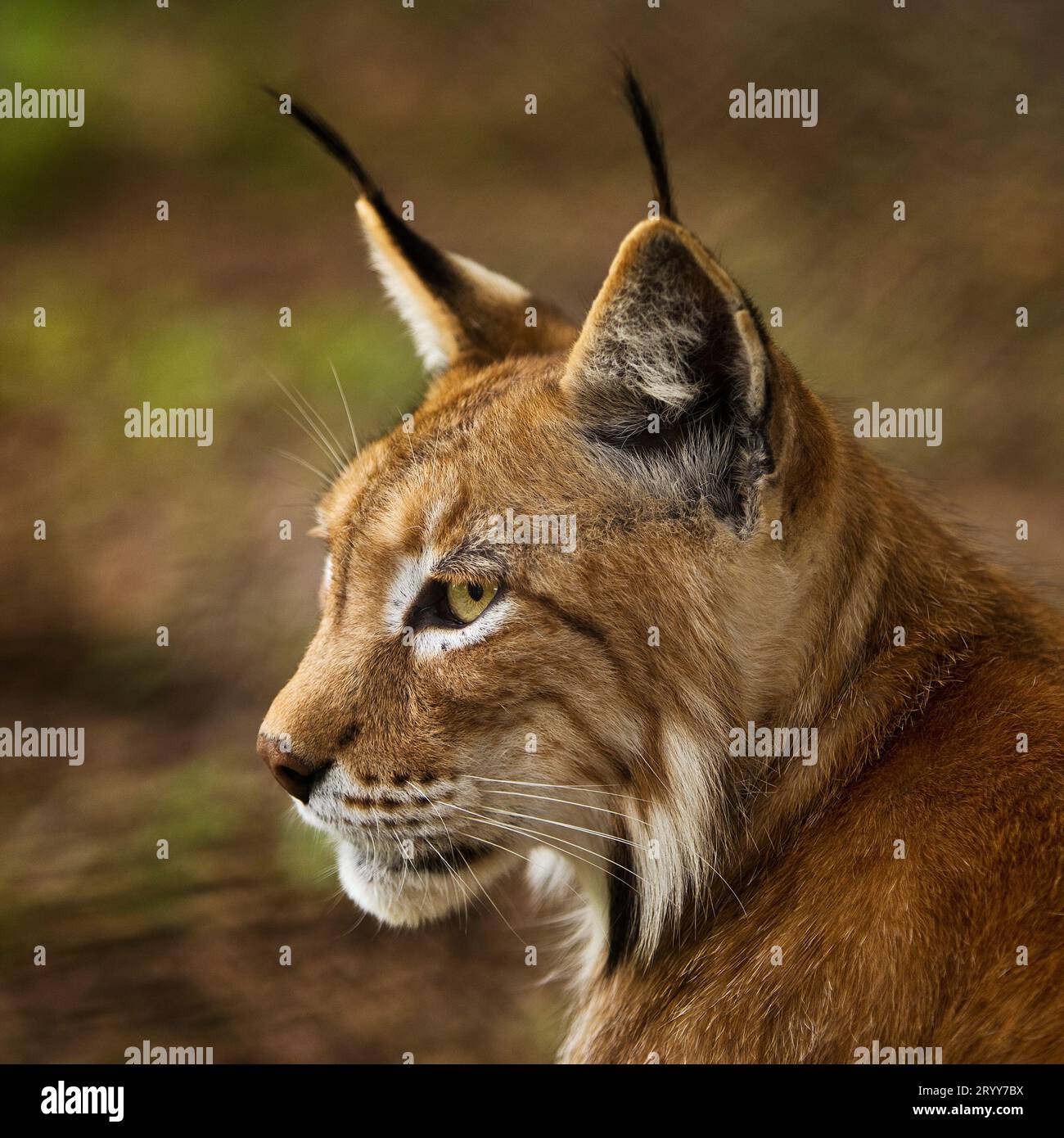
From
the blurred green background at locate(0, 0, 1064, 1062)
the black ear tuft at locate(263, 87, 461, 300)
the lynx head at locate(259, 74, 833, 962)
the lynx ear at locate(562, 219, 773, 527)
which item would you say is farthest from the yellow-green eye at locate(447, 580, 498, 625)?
the blurred green background at locate(0, 0, 1064, 1062)

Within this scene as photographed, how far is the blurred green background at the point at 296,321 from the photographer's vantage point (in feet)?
12.6

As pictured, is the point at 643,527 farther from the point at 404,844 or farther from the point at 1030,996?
the point at 1030,996

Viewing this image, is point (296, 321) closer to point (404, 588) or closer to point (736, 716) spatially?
point (404, 588)

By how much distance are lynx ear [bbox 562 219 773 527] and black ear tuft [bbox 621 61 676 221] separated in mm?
117

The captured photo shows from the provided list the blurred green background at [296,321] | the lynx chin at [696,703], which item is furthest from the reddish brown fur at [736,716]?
the blurred green background at [296,321]

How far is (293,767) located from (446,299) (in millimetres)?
1191

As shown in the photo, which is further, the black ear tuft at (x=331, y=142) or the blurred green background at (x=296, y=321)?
the blurred green background at (x=296, y=321)

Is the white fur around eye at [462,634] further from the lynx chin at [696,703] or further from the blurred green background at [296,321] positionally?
the blurred green background at [296,321]

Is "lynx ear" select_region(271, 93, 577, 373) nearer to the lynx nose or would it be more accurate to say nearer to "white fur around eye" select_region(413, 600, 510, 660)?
"white fur around eye" select_region(413, 600, 510, 660)

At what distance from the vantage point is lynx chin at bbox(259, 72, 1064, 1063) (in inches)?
77.1

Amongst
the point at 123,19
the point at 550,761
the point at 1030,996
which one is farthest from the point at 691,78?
the point at 1030,996

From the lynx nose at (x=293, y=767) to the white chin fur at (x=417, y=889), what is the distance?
0.19 metres

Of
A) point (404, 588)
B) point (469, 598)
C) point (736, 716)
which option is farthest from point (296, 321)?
point (736, 716)
